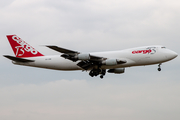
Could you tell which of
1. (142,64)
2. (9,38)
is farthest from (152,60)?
(9,38)

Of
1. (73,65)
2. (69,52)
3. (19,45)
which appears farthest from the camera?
(19,45)

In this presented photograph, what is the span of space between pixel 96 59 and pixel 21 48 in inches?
634

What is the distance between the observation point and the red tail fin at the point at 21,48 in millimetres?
62844

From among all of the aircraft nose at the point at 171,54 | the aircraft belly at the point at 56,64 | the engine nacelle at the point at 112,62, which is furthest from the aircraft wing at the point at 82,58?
the aircraft nose at the point at 171,54

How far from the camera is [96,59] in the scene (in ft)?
187

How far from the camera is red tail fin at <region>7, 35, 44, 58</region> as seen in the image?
206ft

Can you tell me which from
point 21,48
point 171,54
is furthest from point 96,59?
point 21,48

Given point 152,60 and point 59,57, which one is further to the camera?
point 59,57

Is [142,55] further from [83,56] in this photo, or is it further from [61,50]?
[61,50]

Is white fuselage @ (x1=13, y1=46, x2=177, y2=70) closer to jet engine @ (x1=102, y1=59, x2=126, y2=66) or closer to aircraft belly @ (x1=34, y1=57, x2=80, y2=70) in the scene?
jet engine @ (x1=102, y1=59, x2=126, y2=66)

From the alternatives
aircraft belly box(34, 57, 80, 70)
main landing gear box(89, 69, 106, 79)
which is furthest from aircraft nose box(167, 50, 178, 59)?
aircraft belly box(34, 57, 80, 70)

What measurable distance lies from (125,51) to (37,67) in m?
16.9

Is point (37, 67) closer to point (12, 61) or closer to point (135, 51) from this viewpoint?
point (12, 61)

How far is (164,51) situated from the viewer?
57.2m
